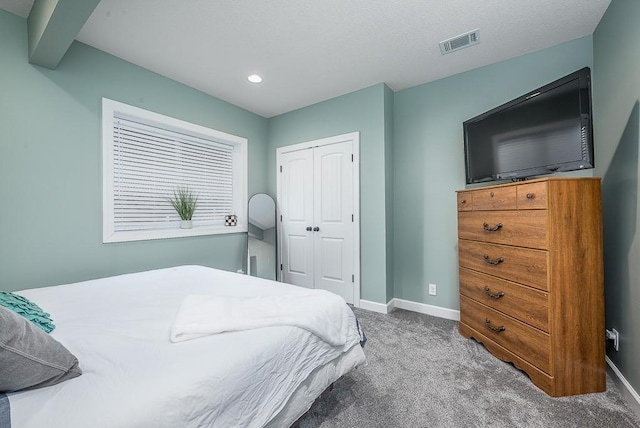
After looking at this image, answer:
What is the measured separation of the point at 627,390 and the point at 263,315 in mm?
2144

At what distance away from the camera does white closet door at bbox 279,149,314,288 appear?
141 inches

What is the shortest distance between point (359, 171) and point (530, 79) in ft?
5.77

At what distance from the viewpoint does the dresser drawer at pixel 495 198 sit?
6.19 ft

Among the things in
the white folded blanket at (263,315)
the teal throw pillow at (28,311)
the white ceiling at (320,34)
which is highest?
the white ceiling at (320,34)

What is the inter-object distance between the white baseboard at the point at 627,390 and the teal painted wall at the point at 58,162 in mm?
3644

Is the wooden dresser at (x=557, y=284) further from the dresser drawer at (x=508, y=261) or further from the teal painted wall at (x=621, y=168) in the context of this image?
the teal painted wall at (x=621, y=168)

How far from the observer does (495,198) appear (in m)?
2.01

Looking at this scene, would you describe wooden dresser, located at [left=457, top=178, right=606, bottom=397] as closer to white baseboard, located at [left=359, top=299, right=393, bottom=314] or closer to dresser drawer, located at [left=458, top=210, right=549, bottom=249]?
dresser drawer, located at [left=458, top=210, right=549, bottom=249]

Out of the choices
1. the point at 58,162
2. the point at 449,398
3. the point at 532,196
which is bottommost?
the point at 449,398

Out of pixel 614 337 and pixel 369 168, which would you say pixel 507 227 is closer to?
pixel 614 337

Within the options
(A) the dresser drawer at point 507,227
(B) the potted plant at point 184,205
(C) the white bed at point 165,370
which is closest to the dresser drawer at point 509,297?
(A) the dresser drawer at point 507,227

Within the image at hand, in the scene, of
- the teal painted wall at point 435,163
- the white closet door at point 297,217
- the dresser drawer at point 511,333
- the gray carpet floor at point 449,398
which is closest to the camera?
the gray carpet floor at point 449,398

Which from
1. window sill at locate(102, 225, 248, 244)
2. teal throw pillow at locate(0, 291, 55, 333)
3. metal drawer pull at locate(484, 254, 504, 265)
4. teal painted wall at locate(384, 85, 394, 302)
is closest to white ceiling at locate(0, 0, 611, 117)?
teal painted wall at locate(384, 85, 394, 302)

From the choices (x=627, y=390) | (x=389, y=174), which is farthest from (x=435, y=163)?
(x=627, y=390)
